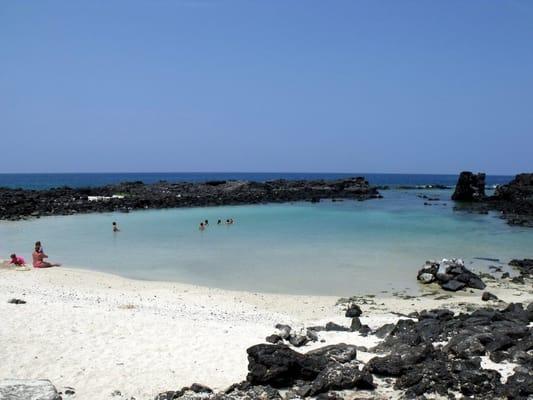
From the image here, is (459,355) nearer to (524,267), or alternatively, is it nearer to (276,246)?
(524,267)

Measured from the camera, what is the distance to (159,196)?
181ft

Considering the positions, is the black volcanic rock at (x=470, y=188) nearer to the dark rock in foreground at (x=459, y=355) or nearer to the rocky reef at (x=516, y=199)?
the rocky reef at (x=516, y=199)

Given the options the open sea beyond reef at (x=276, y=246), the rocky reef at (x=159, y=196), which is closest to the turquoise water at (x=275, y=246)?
the open sea beyond reef at (x=276, y=246)

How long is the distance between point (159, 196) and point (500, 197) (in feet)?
128

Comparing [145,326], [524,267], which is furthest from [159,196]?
[145,326]

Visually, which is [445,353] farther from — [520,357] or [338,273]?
[338,273]

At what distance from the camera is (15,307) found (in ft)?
36.5

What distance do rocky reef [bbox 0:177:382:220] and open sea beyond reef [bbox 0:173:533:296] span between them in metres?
4.18

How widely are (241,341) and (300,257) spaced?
12.5 m

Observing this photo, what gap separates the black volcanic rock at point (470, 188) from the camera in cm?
6166

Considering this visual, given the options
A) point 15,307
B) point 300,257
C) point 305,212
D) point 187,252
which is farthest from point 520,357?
point 305,212

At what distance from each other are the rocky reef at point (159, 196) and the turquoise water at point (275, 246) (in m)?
4.27

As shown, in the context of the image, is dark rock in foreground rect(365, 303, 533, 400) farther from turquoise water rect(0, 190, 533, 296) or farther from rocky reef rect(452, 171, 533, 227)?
rocky reef rect(452, 171, 533, 227)

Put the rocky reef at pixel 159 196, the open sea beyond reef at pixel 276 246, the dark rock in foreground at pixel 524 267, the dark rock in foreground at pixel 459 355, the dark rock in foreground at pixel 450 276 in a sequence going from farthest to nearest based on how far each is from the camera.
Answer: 1. the rocky reef at pixel 159 196
2. the dark rock in foreground at pixel 524 267
3. the open sea beyond reef at pixel 276 246
4. the dark rock in foreground at pixel 450 276
5. the dark rock in foreground at pixel 459 355
